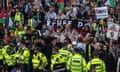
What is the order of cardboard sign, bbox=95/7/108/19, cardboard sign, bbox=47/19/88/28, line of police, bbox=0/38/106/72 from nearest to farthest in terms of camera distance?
line of police, bbox=0/38/106/72 → cardboard sign, bbox=95/7/108/19 → cardboard sign, bbox=47/19/88/28

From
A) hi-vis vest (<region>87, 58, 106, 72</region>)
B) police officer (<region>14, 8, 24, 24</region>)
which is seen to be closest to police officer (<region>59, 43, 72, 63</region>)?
hi-vis vest (<region>87, 58, 106, 72</region>)

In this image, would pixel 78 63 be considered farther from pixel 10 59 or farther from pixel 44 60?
pixel 10 59

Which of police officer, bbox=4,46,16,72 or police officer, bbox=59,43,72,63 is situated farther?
police officer, bbox=4,46,16,72

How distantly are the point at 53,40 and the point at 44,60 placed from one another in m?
1.11

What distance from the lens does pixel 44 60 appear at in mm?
19625

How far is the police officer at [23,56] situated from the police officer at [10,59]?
344 mm

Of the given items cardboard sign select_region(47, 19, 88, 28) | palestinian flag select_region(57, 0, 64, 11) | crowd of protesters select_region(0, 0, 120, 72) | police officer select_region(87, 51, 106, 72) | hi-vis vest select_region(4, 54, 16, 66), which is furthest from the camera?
palestinian flag select_region(57, 0, 64, 11)

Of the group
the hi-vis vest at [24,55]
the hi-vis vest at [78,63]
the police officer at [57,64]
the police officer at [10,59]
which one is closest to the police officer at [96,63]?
the hi-vis vest at [78,63]

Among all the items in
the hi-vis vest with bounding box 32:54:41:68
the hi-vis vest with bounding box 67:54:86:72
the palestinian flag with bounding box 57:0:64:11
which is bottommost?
the hi-vis vest with bounding box 32:54:41:68

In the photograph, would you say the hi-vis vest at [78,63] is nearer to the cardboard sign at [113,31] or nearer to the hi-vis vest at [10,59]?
the cardboard sign at [113,31]

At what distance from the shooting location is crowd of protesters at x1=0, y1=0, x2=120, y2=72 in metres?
18.4

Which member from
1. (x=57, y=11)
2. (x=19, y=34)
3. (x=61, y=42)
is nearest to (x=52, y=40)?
(x=61, y=42)

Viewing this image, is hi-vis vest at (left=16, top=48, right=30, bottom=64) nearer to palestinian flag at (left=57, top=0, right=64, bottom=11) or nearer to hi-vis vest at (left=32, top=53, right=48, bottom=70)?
hi-vis vest at (left=32, top=53, right=48, bottom=70)

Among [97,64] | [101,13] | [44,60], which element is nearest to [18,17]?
[101,13]
